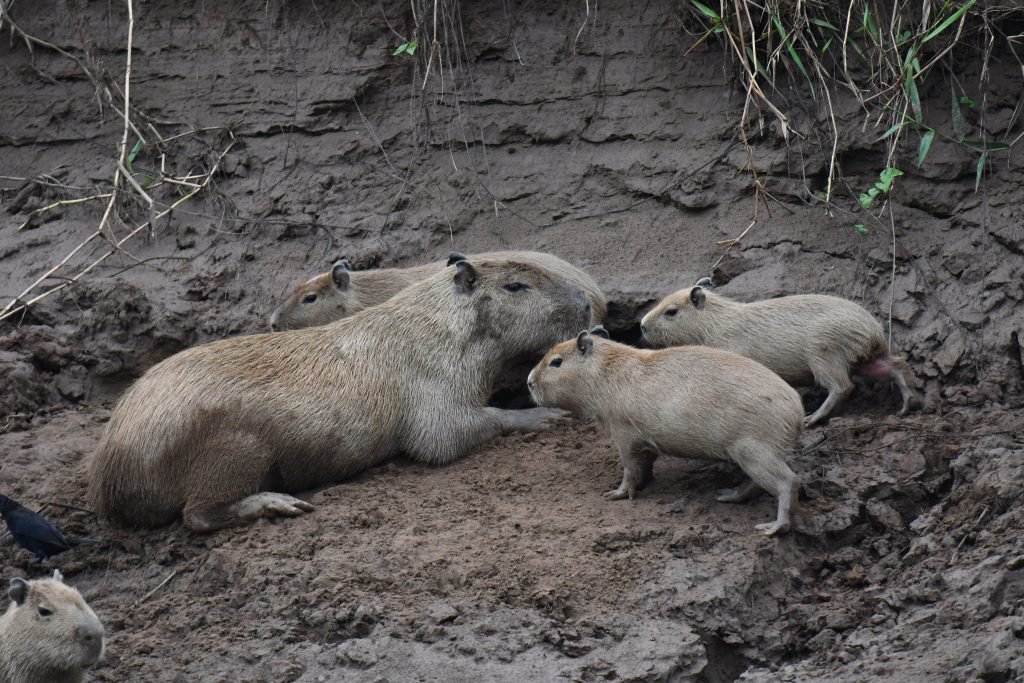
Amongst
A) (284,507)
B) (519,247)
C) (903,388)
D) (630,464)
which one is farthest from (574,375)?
(519,247)

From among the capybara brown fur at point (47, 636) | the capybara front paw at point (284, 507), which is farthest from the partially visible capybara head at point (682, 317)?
the capybara brown fur at point (47, 636)

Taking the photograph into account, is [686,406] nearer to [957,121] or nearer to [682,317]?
[682,317]

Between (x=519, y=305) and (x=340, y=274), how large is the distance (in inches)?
48.0

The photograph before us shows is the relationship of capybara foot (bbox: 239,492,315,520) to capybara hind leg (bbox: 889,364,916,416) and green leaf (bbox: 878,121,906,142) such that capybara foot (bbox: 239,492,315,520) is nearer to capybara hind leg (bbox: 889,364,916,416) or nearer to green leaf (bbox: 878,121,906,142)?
capybara hind leg (bbox: 889,364,916,416)

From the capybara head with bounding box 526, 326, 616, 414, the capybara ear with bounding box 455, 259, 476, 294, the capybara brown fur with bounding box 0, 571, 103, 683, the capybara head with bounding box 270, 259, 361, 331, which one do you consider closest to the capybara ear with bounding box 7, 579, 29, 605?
the capybara brown fur with bounding box 0, 571, 103, 683

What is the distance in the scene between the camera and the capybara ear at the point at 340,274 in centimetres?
747

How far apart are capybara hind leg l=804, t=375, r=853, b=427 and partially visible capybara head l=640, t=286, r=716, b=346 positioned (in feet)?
2.20

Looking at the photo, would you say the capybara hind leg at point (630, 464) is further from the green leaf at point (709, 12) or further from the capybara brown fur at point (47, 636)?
the green leaf at point (709, 12)

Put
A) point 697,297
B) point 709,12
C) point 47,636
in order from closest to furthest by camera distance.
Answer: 1. point 47,636
2. point 697,297
3. point 709,12

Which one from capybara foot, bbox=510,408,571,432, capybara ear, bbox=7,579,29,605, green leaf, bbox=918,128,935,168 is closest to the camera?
capybara ear, bbox=7,579,29,605

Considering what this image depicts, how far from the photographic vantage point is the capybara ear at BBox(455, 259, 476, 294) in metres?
6.69

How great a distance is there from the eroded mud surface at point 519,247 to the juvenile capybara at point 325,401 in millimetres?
165

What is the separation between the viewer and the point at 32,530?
5543 mm

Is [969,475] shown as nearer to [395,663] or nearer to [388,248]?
[395,663]
